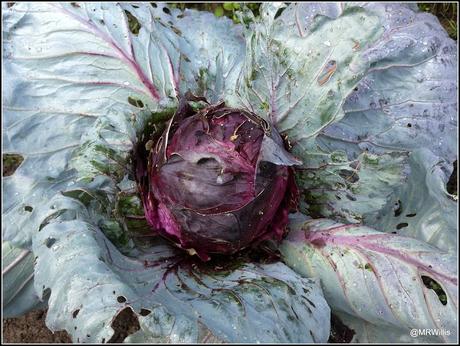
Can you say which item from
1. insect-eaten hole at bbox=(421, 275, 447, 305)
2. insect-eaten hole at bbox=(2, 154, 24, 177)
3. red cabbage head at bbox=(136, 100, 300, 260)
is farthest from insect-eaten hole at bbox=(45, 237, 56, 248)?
insect-eaten hole at bbox=(2, 154, 24, 177)

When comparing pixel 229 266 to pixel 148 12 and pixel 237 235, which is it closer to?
pixel 237 235

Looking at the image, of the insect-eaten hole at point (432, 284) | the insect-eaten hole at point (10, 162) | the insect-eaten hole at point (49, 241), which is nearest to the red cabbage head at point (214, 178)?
the insect-eaten hole at point (49, 241)

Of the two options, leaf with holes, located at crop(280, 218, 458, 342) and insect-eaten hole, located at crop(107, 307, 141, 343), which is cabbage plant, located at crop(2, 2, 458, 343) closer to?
leaf with holes, located at crop(280, 218, 458, 342)

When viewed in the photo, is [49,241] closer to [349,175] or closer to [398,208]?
[349,175]

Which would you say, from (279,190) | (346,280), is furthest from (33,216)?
(346,280)

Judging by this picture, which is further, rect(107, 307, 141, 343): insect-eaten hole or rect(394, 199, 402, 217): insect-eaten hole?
rect(107, 307, 141, 343): insect-eaten hole

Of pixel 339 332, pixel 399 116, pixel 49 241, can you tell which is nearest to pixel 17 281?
pixel 49 241
